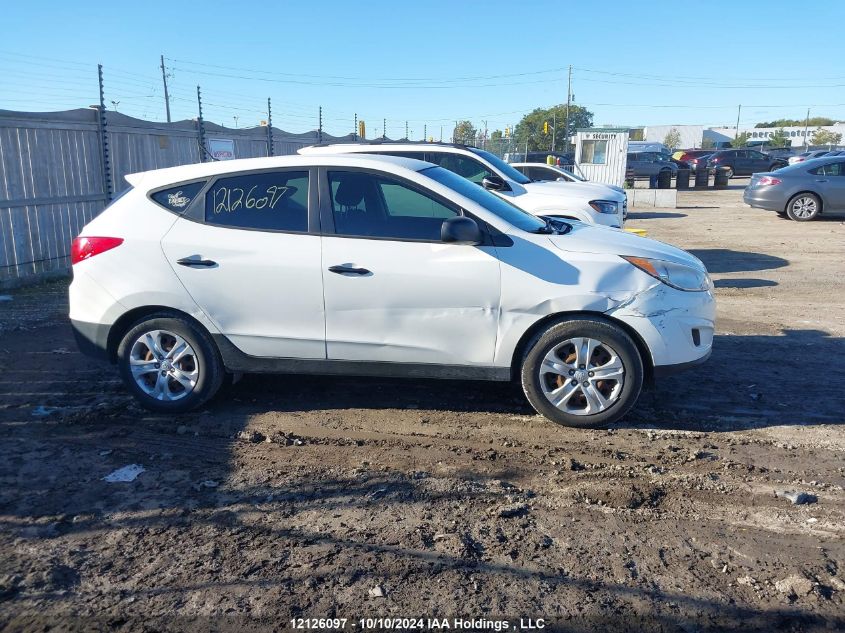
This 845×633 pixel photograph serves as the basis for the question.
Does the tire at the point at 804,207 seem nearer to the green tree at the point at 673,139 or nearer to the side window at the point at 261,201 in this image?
the side window at the point at 261,201

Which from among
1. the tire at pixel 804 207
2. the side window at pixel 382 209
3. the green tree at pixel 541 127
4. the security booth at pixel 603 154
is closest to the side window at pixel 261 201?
the side window at pixel 382 209

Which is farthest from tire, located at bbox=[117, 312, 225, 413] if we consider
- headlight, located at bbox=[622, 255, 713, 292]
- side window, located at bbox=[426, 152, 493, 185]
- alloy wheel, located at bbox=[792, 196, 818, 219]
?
alloy wheel, located at bbox=[792, 196, 818, 219]

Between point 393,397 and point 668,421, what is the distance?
6.82ft

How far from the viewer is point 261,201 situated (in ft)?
17.0

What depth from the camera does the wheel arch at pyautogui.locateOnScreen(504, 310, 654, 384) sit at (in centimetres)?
489

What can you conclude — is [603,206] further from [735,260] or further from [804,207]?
[804,207]

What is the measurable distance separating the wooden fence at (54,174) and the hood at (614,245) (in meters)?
8.11

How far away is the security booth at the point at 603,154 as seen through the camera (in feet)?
78.1

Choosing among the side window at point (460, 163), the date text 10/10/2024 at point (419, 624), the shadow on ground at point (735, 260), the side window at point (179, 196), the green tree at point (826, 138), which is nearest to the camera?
the date text 10/10/2024 at point (419, 624)

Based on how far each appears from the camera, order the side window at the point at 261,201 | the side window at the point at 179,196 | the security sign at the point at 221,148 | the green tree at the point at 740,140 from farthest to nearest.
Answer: the green tree at the point at 740,140, the security sign at the point at 221,148, the side window at the point at 179,196, the side window at the point at 261,201

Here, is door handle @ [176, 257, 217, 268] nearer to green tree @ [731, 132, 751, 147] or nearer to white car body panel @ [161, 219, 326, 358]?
white car body panel @ [161, 219, 326, 358]

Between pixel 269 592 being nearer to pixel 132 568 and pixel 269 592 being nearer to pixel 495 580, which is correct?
pixel 132 568

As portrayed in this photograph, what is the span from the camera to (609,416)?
492 cm

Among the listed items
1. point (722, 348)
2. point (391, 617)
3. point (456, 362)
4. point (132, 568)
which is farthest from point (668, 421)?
point (132, 568)
